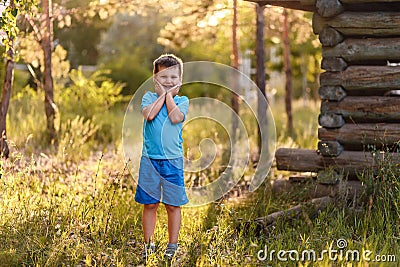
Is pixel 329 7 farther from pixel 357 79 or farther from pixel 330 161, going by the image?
pixel 330 161

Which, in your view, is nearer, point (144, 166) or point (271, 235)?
point (144, 166)

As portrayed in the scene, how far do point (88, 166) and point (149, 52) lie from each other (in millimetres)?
16036

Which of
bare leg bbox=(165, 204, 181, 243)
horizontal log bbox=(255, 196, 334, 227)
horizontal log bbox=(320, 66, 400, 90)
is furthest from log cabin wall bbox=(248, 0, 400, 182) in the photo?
bare leg bbox=(165, 204, 181, 243)

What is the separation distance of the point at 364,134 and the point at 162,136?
8.44 feet

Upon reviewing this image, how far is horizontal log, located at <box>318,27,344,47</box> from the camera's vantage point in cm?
641

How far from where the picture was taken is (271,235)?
17.8 feet

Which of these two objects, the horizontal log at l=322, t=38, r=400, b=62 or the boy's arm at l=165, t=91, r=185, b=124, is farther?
the horizontal log at l=322, t=38, r=400, b=62

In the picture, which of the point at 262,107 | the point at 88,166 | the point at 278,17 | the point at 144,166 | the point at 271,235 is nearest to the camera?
the point at 144,166

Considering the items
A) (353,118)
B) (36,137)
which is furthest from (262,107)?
(36,137)

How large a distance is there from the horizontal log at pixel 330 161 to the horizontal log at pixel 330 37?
1.16 meters

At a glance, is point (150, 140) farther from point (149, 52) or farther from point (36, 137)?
point (149, 52)

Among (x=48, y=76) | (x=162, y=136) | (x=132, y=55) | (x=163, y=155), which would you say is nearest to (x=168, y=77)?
(x=162, y=136)

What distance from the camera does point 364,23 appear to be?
20.7 ft
